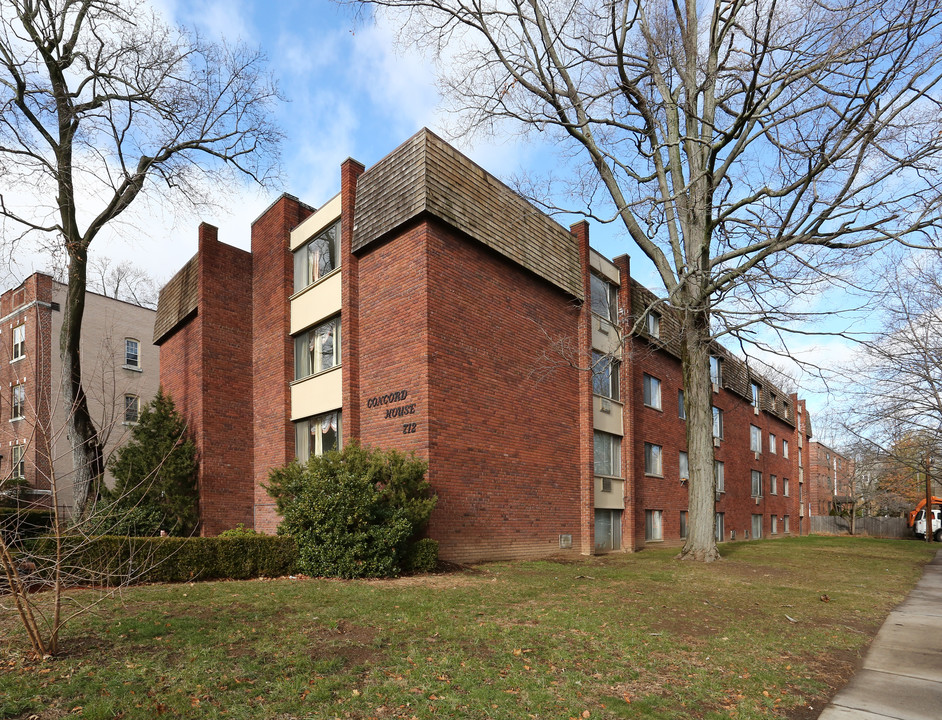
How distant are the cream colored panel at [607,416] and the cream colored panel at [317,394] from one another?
26.3 feet

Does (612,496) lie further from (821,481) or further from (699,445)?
(821,481)

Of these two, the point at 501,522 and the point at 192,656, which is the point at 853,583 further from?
the point at 192,656

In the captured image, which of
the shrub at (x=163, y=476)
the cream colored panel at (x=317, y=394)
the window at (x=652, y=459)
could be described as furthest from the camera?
the window at (x=652, y=459)

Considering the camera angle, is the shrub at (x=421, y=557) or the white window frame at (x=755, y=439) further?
the white window frame at (x=755, y=439)

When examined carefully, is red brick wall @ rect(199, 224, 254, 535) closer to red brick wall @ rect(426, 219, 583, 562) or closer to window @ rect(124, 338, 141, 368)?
red brick wall @ rect(426, 219, 583, 562)

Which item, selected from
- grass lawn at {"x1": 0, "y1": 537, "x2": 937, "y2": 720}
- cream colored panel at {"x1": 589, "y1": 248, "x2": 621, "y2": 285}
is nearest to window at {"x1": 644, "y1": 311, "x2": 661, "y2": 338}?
cream colored panel at {"x1": 589, "y1": 248, "x2": 621, "y2": 285}

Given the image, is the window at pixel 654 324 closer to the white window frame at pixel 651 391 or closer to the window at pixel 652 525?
the white window frame at pixel 651 391

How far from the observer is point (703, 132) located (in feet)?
55.8

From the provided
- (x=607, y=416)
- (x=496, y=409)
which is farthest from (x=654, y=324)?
(x=496, y=409)

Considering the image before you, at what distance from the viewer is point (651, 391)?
24609 millimetres

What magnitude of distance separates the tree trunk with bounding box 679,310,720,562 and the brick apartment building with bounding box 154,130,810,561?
869 millimetres

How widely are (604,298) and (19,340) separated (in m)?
28.4

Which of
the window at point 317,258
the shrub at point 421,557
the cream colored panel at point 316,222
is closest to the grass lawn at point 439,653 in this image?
the shrub at point 421,557

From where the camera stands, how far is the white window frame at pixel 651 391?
24047 mm
